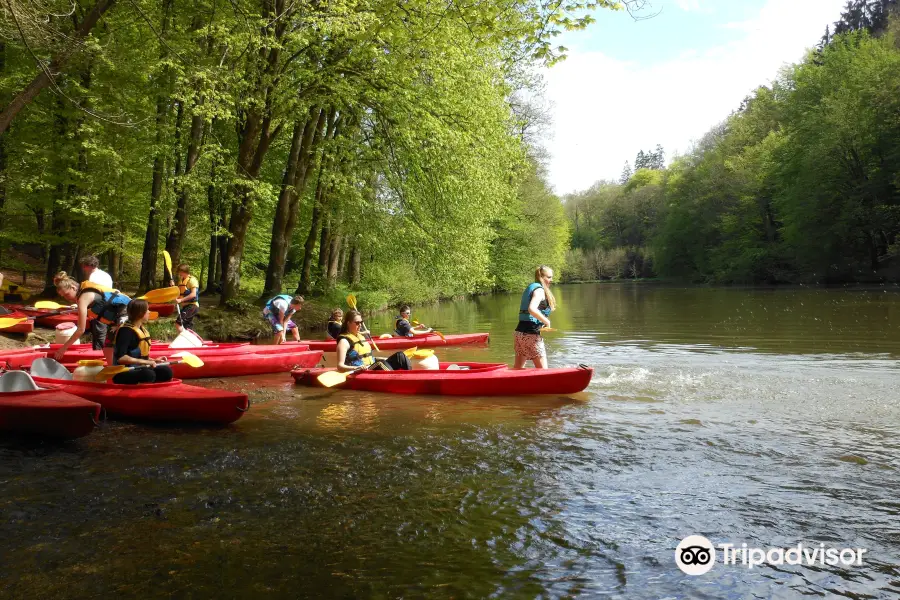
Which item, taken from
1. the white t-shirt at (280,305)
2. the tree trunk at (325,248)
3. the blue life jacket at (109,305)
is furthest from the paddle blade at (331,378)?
the tree trunk at (325,248)

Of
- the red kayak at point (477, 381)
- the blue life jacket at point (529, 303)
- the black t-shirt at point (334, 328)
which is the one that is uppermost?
the blue life jacket at point (529, 303)

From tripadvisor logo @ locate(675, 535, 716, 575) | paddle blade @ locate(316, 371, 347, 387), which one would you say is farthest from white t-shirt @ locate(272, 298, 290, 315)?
tripadvisor logo @ locate(675, 535, 716, 575)

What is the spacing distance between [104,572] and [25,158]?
51.7 feet

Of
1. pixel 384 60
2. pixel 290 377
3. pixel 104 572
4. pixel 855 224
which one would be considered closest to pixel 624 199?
pixel 855 224

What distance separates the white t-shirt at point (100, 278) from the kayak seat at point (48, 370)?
1265 millimetres

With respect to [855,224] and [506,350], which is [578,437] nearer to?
[506,350]

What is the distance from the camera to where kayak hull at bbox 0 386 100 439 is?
5.62 m

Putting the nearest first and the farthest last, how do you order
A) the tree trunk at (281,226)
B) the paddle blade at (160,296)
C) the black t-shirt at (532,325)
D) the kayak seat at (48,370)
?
1. the kayak seat at (48,370)
2. the black t-shirt at (532,325)
3. the paddle blade at (160,296)
4. the tree trunk at (281,226)

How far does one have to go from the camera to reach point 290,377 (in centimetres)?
975

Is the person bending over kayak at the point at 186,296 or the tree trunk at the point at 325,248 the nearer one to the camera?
the person bending over kayak at the point at 186,296

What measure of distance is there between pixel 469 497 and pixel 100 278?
242 inches

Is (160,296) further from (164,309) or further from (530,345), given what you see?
A: (530,345)

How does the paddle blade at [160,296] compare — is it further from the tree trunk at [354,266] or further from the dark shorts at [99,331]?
the tree trunk at [354,266]

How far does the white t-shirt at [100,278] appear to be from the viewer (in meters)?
8.02
